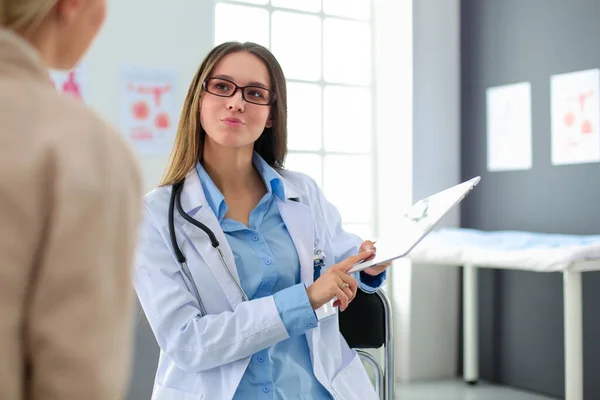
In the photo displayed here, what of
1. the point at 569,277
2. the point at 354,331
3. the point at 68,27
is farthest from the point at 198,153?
the point at 569,277

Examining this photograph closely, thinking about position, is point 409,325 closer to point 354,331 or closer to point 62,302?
point 354,331

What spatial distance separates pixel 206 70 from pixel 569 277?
2060 millimetres

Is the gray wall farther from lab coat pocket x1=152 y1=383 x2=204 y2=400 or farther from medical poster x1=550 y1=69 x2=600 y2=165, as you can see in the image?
lab coat pocket x1=152 y1=383 x2=204 y2=400

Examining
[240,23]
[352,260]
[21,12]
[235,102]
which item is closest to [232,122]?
[235,102]

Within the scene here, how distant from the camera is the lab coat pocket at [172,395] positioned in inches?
55.1

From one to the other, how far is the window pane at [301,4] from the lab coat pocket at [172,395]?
2.95m

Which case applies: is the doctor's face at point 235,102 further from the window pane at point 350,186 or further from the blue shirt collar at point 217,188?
the window pane at point 350,186

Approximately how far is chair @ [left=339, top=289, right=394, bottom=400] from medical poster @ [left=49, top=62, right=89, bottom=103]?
1.90 m

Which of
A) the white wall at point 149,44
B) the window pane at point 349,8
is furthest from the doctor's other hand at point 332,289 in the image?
the window pane at point 349,8

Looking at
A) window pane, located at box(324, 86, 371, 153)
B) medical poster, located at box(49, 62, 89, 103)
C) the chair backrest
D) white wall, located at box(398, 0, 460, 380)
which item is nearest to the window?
window pane, located at box(324, 86, 371, 153)

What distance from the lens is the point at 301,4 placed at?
4090 mm

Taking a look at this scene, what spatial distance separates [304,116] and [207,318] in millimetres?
2786

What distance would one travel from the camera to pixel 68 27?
655 millimetres

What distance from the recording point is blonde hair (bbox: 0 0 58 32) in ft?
1.98
